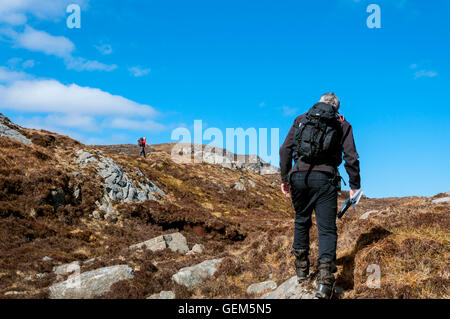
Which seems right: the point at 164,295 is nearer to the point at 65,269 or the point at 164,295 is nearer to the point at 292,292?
the point at 292,292

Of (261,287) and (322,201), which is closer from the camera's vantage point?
(322,201)

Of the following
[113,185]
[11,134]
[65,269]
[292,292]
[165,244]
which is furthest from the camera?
[11,134]

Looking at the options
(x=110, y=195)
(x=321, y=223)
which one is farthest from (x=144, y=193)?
(x=321, y=223)

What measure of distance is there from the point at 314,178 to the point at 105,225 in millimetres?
15806

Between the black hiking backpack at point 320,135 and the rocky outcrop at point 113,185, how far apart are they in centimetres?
1708

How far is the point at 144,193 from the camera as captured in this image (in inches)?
965

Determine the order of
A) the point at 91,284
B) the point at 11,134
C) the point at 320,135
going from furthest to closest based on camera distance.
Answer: the point at 11,134, the point at 91,284, the point at 320,135

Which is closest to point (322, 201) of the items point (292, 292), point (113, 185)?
point (292, 292)

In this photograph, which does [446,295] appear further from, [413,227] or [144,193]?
[144,193]

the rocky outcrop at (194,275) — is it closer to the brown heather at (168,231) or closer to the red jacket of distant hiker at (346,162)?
the brown heather at (168,231)

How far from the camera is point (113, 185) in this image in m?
22.5

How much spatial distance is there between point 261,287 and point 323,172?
3519 millimetres

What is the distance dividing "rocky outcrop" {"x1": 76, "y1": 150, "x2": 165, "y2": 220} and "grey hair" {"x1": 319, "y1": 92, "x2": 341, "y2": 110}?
17.3 meters

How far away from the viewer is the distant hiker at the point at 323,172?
5.33 metres
